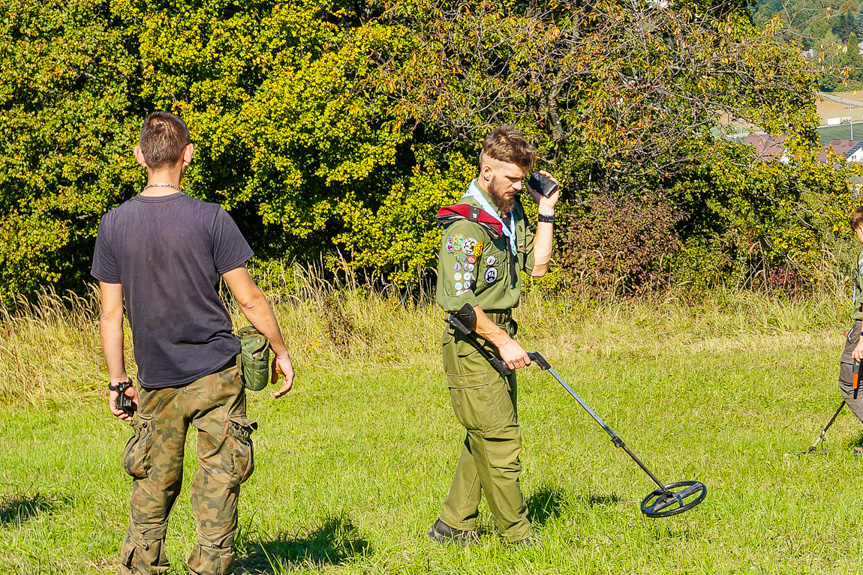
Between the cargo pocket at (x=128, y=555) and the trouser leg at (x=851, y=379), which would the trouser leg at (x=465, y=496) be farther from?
the trouser leg at (x=851, y=379)

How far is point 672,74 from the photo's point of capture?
14.6 meters

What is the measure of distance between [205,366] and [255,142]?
12205mm

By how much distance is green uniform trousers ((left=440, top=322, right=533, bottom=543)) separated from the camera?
4.22m

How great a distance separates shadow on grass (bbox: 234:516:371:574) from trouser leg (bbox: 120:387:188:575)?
687 millimetres

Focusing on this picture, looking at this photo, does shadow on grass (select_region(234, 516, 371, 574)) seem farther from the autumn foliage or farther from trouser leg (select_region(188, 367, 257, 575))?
the autumn foliage

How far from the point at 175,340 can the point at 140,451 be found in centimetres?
47

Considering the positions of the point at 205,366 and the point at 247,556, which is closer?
the point at 205,366

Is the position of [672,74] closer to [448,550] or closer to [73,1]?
[73,1]

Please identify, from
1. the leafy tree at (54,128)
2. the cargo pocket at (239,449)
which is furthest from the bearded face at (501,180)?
the leafy tree at (54,128)

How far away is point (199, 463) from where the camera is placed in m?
3.59

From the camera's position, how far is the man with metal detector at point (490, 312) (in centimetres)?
409

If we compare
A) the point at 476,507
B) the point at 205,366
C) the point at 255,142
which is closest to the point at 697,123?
the point at 255,142

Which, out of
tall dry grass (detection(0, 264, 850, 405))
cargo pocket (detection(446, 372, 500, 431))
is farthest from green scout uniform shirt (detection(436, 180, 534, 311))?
tall dry grass (detection(0, 264, 850, 405))

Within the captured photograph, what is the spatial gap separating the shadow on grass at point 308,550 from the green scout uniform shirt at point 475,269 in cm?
138
